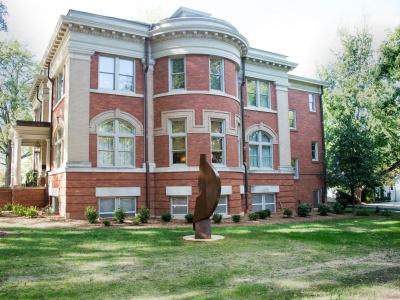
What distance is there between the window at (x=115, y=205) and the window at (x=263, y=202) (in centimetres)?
748

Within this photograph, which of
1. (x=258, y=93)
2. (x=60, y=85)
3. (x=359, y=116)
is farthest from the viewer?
(x=359, y=116)

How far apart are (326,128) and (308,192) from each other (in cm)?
1670

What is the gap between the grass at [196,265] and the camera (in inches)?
247

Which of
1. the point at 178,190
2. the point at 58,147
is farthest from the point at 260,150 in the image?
the point at 58,147

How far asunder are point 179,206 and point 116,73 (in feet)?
24.3

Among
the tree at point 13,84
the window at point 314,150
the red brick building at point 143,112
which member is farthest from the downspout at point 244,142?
the tree at point 13,84

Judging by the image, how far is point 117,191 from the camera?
61.5 feet

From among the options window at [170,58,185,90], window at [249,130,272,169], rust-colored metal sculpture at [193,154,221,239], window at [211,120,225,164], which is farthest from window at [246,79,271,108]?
rust-colored metal sculpture at [193,154,221,239]

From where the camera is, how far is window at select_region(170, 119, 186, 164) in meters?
19.5

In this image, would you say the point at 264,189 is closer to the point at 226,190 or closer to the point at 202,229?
the point at 226,190

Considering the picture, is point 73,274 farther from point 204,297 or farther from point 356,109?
point 356,109

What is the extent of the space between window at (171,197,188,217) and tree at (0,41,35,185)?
89.3 feet

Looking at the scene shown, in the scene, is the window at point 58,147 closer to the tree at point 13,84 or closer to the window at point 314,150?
the window at point 314,150

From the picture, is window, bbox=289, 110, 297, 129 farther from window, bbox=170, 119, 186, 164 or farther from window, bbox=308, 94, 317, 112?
window, bbox=170, 119, 186, 164
